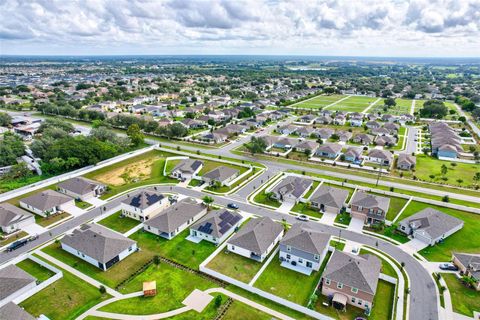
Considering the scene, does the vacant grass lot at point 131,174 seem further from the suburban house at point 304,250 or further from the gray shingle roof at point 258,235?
the suburban house at point 304,250

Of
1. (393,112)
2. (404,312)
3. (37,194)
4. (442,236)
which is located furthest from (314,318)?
(393,112)

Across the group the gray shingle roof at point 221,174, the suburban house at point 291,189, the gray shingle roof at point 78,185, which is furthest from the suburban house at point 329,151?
the gray shingle roof at point 78,185

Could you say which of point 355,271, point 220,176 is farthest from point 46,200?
point 355,271

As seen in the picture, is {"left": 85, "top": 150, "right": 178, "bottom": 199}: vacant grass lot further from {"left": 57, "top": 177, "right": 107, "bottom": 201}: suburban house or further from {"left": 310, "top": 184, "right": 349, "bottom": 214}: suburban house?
{"left": 310, "top": 184, "right": 349, "bottom": 214}: suburban house

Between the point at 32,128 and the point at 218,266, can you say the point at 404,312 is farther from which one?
the point at 32,128

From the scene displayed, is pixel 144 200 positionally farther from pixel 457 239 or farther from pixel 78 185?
pixel 457 239

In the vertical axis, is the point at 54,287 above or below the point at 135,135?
below

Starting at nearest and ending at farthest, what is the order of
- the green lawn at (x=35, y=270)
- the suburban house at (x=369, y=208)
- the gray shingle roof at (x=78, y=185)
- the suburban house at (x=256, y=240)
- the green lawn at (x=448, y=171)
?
the green lawn at (x=35, y=270) → the suburban house at (x=256, y=240) → the suburban house at (x=369, y=208) → the gray shingle roof at (x=78, y=185) → the green lawn at (x=448, y=171)
